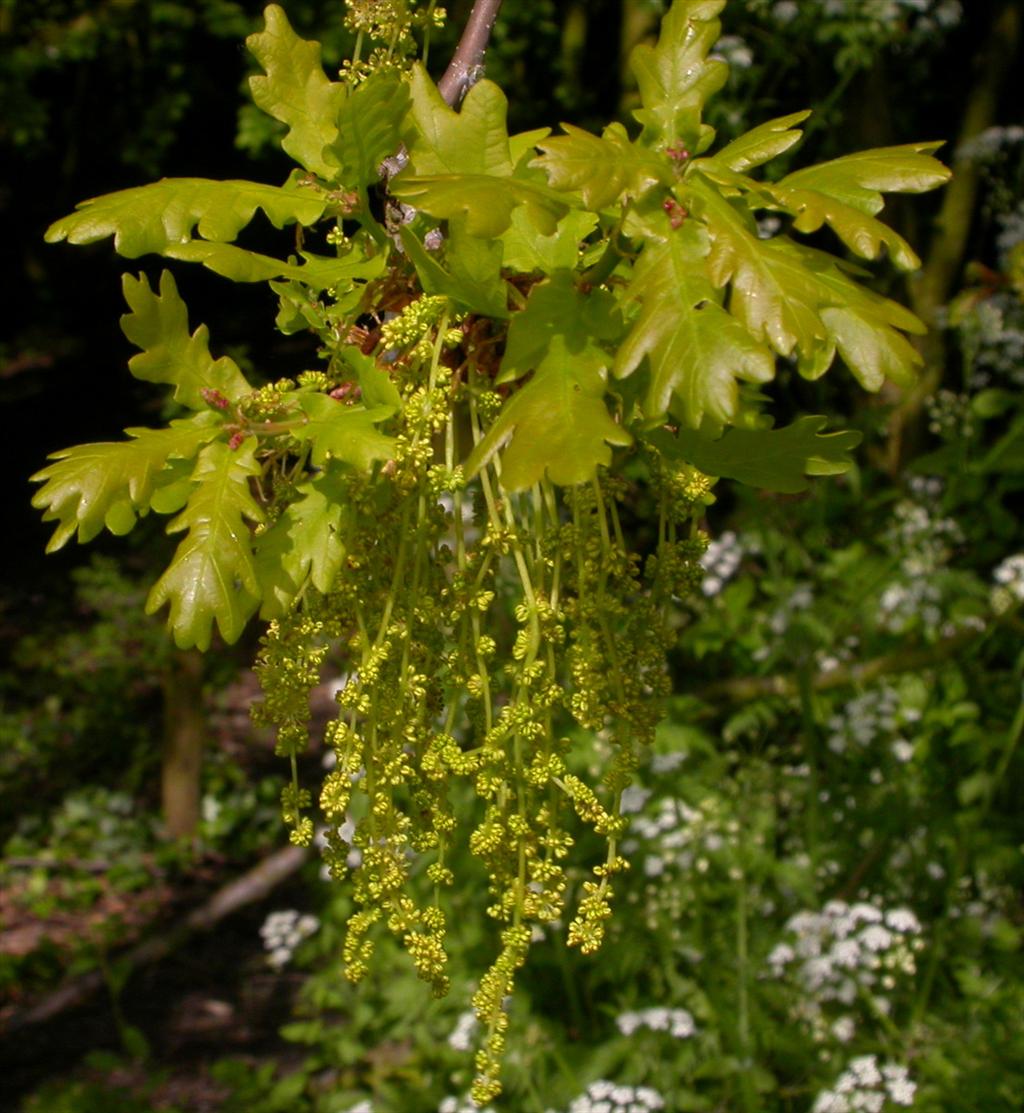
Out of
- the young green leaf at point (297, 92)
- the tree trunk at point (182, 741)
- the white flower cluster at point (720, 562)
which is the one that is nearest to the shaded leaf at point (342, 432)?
the young green leaf at point (297, 92)

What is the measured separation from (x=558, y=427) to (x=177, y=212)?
1.30ft

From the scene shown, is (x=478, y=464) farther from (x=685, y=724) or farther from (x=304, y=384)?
(x=685, y=724)

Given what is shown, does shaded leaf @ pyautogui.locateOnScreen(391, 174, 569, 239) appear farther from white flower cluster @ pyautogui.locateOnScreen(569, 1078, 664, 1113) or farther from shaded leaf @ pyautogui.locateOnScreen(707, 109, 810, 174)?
white flower cluster @ pyautogui.locateOnScreen(569, 1078, 664, 1113)

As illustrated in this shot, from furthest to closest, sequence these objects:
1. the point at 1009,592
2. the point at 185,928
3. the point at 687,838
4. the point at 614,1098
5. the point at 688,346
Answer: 1. the point at 185,928
2. the point at 1009,592
3. the point at 687,838
4. the point at 614,1098
5. the point at 688,346

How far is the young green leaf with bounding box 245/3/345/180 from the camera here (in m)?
1.16

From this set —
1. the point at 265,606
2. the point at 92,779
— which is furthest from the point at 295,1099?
the point at 265,606

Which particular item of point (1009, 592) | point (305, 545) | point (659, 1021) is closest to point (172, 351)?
point (305, 545)

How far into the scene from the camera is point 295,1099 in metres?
3.36

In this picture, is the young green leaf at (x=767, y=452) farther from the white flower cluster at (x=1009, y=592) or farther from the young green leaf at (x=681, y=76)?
the white flower cluster at (x=1009, y=592)

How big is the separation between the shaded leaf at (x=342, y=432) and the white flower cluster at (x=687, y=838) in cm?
215

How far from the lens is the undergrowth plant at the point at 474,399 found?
3.12 ft

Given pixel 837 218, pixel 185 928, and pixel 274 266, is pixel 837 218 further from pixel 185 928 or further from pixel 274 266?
pixel 185 928

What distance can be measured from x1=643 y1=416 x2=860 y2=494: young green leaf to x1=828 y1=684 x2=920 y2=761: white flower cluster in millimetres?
2344

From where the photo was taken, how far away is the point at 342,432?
3.33ft
